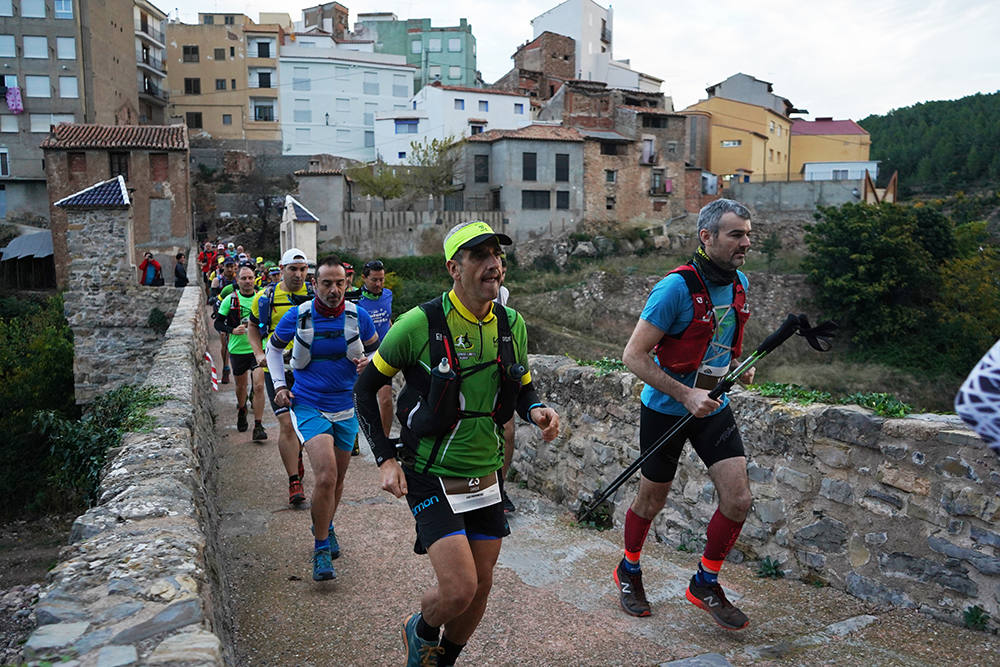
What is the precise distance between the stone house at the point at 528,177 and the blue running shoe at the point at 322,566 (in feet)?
140

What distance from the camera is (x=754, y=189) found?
52.5 meters

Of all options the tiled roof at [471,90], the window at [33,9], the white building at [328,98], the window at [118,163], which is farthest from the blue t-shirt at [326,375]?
the white building at [328,98]

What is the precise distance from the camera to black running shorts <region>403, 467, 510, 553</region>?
3.14 meters

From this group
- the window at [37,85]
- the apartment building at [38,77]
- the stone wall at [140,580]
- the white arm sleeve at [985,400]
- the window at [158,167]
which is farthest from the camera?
the window at [37,85]

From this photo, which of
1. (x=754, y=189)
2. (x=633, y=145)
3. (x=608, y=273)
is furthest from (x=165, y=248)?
(x=754, y=189)

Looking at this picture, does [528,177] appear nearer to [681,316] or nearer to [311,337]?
[311,337]

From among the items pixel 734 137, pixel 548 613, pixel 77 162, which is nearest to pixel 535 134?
pixel 734 137

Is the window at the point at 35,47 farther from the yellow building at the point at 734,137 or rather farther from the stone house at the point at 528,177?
the yellow building at the point at 734,137

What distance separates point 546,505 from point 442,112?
49285 millimetres

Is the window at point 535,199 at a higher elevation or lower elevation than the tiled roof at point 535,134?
lower

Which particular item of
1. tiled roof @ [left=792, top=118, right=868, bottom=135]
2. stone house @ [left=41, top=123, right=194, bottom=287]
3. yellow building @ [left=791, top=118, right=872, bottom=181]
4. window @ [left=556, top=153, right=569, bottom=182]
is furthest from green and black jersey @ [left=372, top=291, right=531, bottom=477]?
tiled roof @ [left=792, top=118, right=868, bottom=135]

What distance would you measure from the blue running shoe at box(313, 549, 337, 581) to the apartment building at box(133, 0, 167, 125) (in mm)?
57322

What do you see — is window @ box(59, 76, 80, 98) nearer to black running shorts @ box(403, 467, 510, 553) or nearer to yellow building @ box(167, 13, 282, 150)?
yellow building @ box(167, 13, 282, 150)

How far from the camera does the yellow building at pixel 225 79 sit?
59344mm
